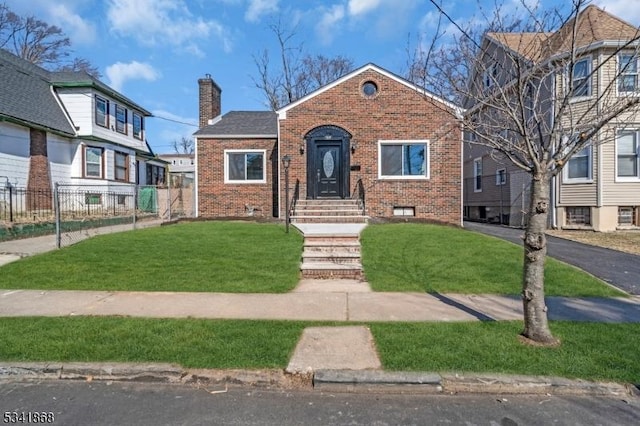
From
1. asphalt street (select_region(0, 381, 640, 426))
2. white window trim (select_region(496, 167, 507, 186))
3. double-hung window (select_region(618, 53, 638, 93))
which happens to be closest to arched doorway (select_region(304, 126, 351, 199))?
white window trim (select_region(496, 167, 507, 186))

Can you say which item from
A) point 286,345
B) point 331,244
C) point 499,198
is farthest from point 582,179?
point 286,345

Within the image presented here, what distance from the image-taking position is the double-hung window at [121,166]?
2206 centimetres

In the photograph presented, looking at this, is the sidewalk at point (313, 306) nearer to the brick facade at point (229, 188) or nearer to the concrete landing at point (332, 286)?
the concrete landing at point (332, 286)

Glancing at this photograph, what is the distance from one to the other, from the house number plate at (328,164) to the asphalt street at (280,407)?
1227 cm

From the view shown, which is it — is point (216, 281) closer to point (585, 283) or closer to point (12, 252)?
point (12, 252)

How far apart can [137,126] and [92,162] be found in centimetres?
563

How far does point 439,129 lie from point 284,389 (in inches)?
505

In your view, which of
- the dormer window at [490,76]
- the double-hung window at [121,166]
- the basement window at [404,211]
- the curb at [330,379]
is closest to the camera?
the curb at [330,379]

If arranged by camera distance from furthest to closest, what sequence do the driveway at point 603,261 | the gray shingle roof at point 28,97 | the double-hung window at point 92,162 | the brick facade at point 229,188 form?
the double-hung window at point 92,162
the brick facade at point 229,188
the gray shingle roof at point 28,97
the driveway at point 603,261

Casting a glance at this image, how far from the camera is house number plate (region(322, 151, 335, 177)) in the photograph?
15336 millimetres

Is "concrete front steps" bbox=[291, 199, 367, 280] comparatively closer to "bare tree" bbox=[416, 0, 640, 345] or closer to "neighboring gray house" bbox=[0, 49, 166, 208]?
"bare tree" bbox=[416, 0, 640, 345]

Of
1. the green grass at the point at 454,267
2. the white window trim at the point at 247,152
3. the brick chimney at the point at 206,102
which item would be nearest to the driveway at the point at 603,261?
the green grass at the point at 454,267

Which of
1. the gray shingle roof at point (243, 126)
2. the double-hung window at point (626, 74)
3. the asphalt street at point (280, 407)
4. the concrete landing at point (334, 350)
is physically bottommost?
the asphalt street at point (280, 407)

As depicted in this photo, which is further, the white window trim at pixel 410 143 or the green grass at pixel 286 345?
the white window trim at pixel 410 143
